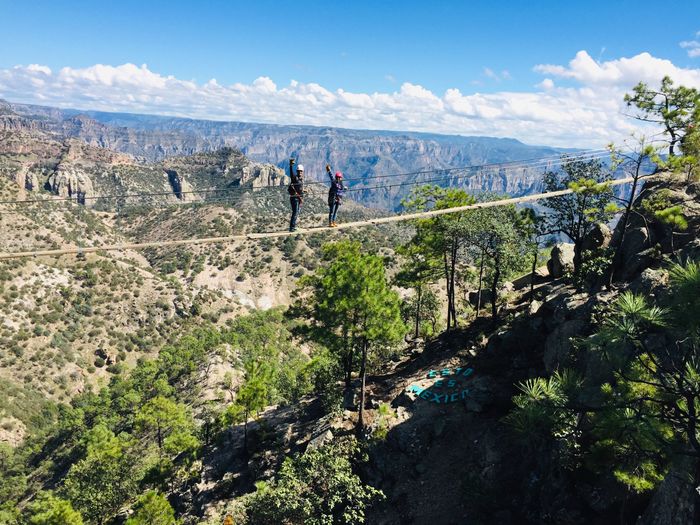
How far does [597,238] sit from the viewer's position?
2589 centimetres

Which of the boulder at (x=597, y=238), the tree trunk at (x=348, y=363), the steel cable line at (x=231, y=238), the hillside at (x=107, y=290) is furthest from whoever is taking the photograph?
the hillside at (x=107, y=290)

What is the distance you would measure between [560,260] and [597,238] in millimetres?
4996

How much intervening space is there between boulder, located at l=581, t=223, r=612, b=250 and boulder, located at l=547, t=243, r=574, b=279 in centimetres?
358

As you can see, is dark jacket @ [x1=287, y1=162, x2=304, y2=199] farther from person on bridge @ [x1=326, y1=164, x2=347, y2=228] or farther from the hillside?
the hillside

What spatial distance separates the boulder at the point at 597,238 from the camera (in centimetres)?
2575

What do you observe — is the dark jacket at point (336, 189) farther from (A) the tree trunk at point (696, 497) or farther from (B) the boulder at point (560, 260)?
(B) the boulder at point (560, 260)

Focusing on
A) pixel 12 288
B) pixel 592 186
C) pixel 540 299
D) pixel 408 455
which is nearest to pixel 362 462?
pixel 408 455

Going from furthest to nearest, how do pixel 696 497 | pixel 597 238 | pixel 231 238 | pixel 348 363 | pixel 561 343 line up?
pixel 348 363 → pixel 597 238 → pixel 561 343 → pixel 231 238 → pixel 696 497

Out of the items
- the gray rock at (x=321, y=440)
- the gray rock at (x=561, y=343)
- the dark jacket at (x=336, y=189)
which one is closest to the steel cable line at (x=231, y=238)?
the dark jacket at (x=336, y=189)

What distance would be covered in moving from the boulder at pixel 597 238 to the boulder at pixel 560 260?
11.8 feet

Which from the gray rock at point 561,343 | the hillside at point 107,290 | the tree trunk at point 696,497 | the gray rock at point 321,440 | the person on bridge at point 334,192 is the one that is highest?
the person on bridge at point 334,192

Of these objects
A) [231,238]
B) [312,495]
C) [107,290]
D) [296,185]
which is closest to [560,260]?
[296,185]

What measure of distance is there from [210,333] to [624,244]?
68.7 metres

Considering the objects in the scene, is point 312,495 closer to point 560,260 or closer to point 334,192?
point 334,192
